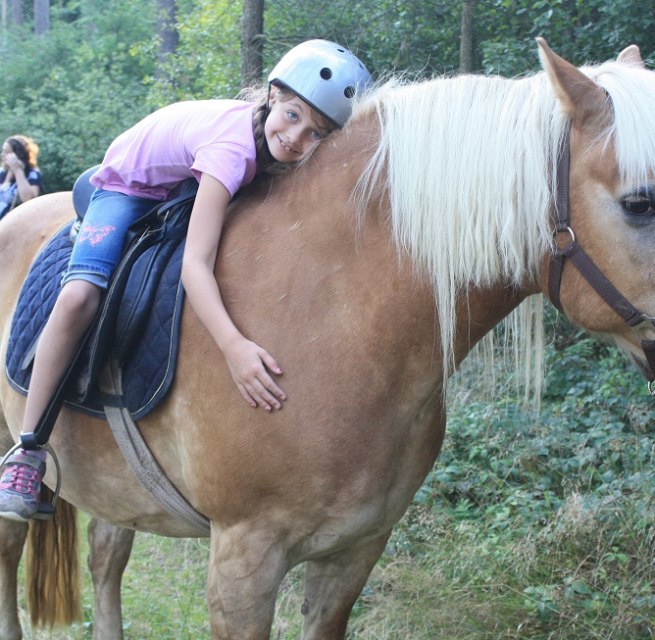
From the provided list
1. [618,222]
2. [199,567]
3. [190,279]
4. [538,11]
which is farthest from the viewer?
[538,11]

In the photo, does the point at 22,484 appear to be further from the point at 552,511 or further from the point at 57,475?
the point at 552,511

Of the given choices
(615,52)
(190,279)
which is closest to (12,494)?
(190,279)

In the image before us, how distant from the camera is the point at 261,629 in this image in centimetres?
240

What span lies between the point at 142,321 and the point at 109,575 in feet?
5.66

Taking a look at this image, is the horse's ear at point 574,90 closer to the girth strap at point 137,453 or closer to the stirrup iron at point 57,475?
Answer: the girth strap at point 137,453

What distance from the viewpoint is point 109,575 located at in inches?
148

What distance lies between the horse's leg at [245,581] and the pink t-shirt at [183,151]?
0.99 m

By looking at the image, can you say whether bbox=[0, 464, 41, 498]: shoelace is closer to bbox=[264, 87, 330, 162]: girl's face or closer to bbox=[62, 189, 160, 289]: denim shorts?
bbox=[62, 189, 160, 289]: denim shorts

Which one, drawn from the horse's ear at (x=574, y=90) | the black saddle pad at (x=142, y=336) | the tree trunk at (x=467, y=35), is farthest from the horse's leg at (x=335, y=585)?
the tree trunk at (x=467, y=35)

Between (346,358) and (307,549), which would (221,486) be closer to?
(307,549)

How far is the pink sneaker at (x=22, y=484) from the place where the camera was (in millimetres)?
2691

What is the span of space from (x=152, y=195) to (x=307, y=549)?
122 cm

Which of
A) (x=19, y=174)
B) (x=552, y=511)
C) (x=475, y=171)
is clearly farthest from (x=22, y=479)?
(x=19, y=174)

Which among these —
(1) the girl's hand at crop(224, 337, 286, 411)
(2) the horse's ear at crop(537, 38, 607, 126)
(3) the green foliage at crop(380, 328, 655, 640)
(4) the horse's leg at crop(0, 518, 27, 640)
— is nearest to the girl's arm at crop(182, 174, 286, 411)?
(1) the girl's hand at crop(224, 337, 286, 411)
